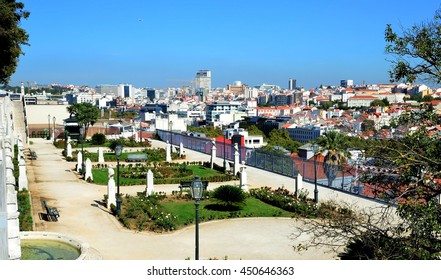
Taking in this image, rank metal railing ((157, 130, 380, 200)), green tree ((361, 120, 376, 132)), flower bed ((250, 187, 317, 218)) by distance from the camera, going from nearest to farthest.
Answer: green tree ((361, 120, 376, 132)) < flower bed ((250, 187, 317, 218)) < metal railing ((157, 130, 380, 200))

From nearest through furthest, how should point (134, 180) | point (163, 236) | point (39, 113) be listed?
point (163, 236)
point (134, 180)
point (39, 113)

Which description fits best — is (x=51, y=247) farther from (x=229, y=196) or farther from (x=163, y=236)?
(x=229, y=196)

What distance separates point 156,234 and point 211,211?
2.89 meters

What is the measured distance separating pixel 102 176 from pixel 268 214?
975 cm

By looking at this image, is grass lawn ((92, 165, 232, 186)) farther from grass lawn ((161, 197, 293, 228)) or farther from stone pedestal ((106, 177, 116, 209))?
stone pedestal ((106, 177, 116, 209))

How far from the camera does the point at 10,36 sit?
27047mm

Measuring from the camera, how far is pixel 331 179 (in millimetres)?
19500

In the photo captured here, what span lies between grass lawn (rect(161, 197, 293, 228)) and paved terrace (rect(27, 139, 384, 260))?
389 mm

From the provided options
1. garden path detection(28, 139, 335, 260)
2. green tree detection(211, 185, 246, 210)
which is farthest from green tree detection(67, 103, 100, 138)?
green tree detection(211, 185, 246, 210)

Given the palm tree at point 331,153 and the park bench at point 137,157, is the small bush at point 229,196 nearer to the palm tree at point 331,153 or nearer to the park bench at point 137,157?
the palm tree at point 331,153

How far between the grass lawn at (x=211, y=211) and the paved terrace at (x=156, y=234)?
0.39 metres

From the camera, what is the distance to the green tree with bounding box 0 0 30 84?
26750 millimetres

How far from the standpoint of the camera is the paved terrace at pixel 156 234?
1173 cm

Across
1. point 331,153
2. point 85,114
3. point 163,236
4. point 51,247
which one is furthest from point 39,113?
point 51,247
